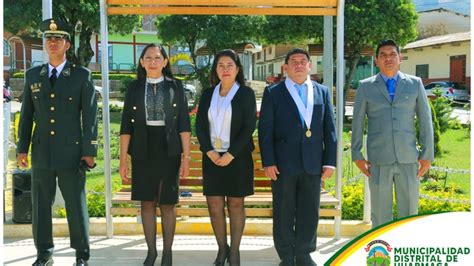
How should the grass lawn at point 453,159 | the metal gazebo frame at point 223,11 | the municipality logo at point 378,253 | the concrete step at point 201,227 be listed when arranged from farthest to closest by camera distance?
the grass lawn at point 453,159 < the concrete step at point 201,227 < the metal gazebo frame at point 223,11 < the municipality logo at point 378,253

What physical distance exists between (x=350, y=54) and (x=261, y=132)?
14.6m

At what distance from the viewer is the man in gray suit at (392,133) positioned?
4.16m

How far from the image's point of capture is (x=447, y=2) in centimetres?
3834

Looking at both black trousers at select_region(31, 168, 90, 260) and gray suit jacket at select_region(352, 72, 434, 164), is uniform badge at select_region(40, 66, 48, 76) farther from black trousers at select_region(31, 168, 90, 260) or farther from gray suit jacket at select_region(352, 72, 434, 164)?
gray suit jacket at select_region(352, 72, 434, 164)

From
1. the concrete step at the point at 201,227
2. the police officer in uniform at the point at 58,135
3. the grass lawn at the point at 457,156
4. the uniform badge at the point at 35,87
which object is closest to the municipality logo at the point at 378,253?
the concrete step at the point at 201,227

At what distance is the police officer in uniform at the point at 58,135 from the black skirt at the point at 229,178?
0.89 meters

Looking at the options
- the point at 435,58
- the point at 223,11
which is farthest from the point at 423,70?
the point at 223,11

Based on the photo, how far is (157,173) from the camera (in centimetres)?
420

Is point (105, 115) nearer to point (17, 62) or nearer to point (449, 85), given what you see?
point (449, 85)

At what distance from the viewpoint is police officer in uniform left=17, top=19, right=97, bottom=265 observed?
4180mm

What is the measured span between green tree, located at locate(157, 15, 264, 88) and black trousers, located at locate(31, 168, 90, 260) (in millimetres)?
14184

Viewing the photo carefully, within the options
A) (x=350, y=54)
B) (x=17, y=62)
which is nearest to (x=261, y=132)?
(x=350, y=54)

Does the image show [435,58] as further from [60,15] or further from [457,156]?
[457,156]

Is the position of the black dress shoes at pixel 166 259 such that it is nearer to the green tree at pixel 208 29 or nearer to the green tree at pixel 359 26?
the green tree at pixel 359 26
